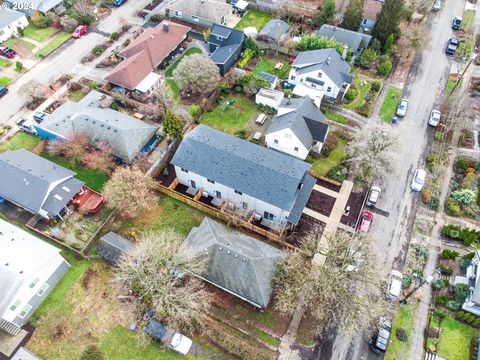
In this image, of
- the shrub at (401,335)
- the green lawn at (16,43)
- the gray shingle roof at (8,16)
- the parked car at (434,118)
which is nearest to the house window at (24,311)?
the shrub at (401,335)

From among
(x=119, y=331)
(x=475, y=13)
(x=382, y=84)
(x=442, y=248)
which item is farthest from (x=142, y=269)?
(x=475, y=13)

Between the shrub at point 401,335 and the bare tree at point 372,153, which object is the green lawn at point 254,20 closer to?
the bare tree at point 372,153

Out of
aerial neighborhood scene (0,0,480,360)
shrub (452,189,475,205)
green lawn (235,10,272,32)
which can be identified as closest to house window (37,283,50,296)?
aerial neighborhood scene (0,0,480,360)

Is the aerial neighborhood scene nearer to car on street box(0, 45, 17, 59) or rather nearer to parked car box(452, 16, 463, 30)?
car on street box(0, 45, 17, 59)

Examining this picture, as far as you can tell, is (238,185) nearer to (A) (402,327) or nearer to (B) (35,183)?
(A) (402,327)

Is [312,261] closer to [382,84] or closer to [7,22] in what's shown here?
[382,84]

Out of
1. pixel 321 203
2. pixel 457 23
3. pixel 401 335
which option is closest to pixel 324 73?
pixel 321 203
